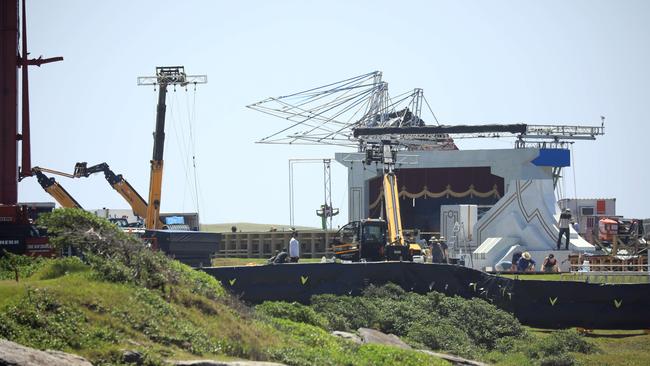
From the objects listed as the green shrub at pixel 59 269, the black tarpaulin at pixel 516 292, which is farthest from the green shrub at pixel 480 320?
the green shrub at pixel 59 269

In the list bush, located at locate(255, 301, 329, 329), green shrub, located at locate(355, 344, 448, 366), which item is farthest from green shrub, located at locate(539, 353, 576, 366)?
bush, located at locate(255, 301, 329, 329)

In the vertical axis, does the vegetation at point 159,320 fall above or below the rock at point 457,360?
above

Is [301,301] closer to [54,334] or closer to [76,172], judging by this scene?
[54,334]

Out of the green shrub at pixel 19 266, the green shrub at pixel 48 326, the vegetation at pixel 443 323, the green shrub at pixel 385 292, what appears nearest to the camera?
the green shrub at pixel 48 326

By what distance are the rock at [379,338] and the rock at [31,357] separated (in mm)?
10603

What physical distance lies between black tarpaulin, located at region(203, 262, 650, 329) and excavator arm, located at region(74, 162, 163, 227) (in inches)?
1117

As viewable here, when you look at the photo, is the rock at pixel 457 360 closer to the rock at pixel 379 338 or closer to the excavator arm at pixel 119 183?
the rock at pixel 379 338

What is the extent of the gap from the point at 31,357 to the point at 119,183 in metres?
46.7

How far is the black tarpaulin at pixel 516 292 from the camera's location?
32125 mm

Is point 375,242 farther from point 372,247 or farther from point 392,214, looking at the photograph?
point 392,214

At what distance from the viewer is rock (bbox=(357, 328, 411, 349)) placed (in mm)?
24922

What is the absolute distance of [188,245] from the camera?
127 ft

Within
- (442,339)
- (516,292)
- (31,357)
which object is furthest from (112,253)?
(516,292)

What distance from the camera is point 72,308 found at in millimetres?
17109
